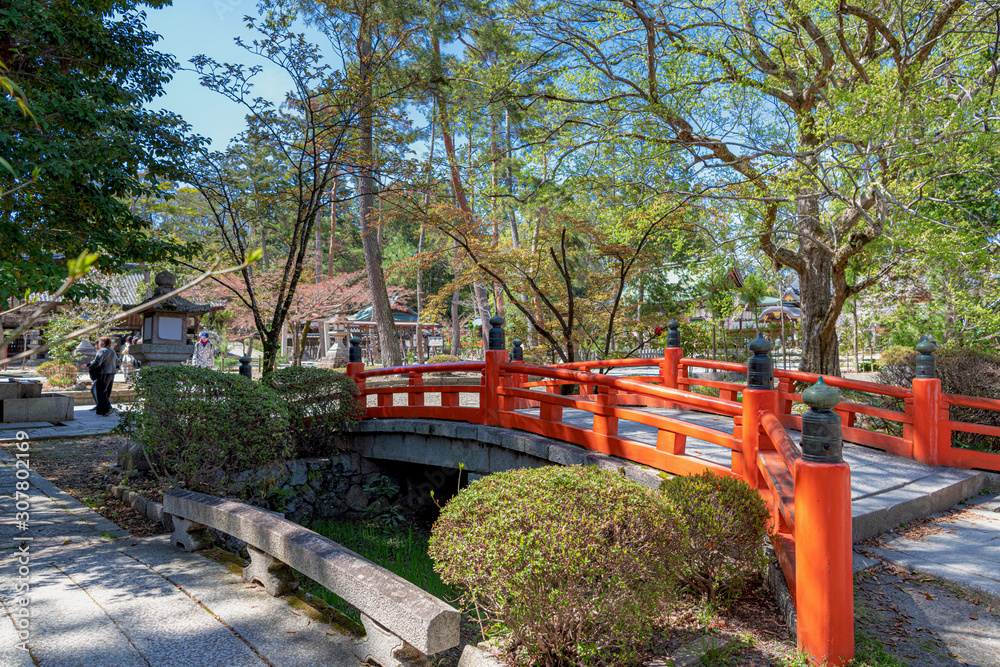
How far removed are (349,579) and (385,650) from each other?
44 centimetres

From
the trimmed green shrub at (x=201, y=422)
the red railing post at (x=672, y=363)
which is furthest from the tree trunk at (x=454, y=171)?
the trimmed green shrub at (x=201, y=422)

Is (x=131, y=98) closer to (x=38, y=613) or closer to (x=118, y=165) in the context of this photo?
(x=118, y=165)

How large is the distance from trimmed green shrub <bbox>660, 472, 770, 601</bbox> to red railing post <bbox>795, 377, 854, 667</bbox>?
648mm

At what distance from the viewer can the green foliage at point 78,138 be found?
671 cm

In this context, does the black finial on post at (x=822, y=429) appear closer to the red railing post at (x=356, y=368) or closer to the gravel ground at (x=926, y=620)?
the gravel ground at (x=926, y=620)

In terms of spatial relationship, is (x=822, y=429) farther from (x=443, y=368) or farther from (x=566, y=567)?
(x=443, y=368)

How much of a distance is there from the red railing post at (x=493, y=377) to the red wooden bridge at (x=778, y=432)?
15 millimetres

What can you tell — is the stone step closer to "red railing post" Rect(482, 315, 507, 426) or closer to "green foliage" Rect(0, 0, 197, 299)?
"red railing post" Rect(482, 315, 507, 426)

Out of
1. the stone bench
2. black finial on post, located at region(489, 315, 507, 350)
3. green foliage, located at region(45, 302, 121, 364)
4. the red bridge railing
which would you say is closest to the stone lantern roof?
the red bridge railing

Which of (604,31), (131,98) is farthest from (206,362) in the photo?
(604,31)

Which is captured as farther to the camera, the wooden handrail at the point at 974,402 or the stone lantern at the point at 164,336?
the stone lantern at the point at 164,336

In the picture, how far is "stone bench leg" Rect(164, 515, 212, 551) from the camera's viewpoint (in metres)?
5.37

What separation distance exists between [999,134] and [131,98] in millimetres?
11259

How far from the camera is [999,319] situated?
29.2 feet
